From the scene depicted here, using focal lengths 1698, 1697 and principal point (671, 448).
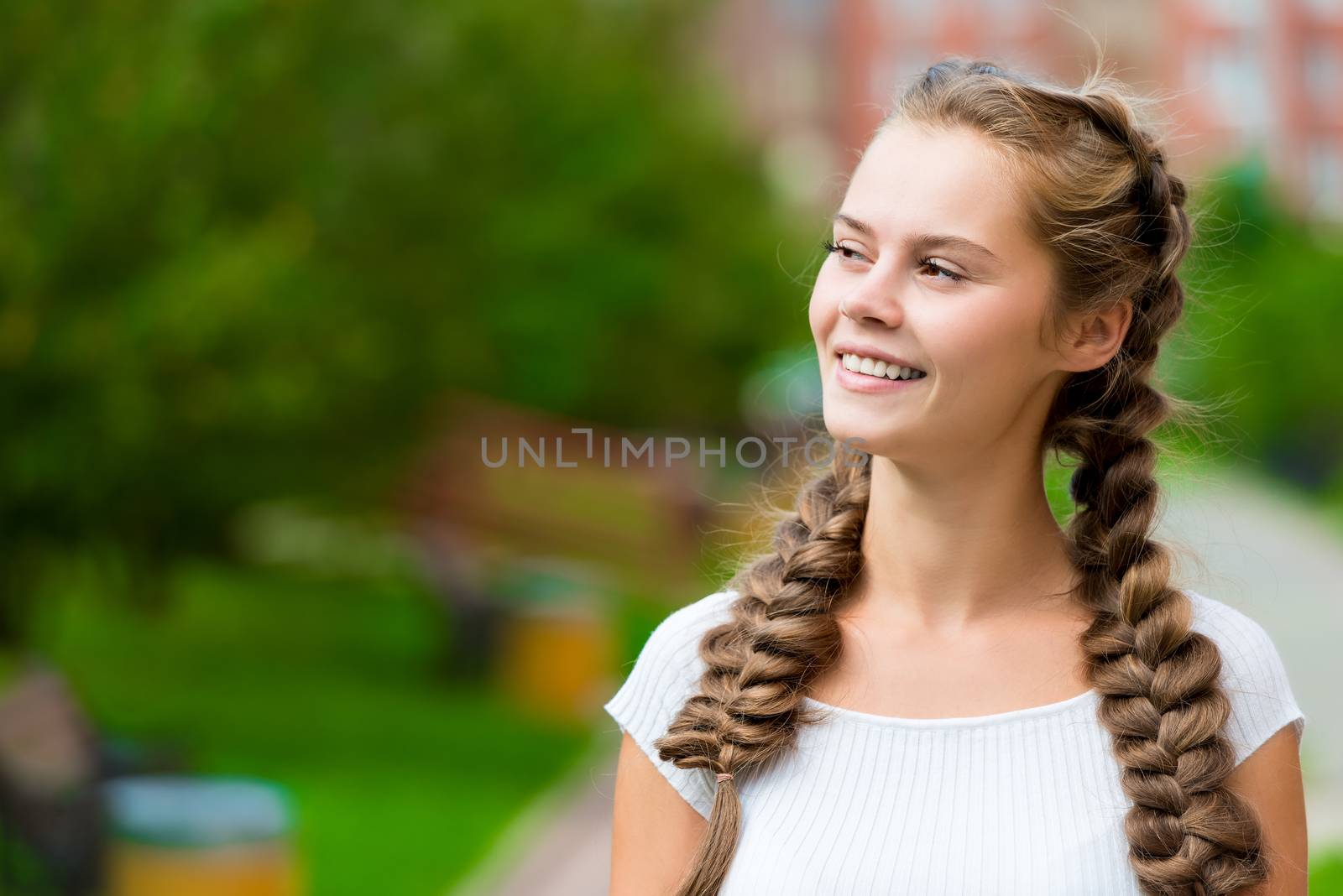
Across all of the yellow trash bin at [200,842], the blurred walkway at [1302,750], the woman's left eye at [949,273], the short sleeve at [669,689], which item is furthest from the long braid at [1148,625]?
the yellow trash bin at [200,842]

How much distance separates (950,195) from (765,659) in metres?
0.63

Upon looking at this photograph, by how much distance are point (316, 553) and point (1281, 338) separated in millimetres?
15979

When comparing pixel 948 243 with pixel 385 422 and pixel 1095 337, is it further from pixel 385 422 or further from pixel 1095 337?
pixel 385 422

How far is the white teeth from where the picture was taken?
6.88 ft

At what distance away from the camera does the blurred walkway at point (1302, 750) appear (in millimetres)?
6072

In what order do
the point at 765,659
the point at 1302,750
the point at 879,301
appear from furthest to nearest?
the point at 1302,750
the point at 765,659
the point at 879,301

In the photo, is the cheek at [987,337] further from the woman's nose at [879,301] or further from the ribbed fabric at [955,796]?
the ribbed fabric at [955,796]

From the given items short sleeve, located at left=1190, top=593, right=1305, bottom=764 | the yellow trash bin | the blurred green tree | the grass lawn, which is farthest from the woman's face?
the grass lawn

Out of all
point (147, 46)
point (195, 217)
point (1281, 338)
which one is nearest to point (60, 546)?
point (195, 217)

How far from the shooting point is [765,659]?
2186 mm

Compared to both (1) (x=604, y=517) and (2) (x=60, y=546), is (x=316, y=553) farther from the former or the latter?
(2) (x=60, y=546)

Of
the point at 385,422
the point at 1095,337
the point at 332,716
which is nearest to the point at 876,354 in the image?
the point at 1095,337

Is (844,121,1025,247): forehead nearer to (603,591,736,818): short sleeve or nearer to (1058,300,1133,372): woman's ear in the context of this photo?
(1058,300,1133,372): woman's ear

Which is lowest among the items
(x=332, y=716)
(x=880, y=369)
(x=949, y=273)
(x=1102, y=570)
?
(x=332, y=716)
